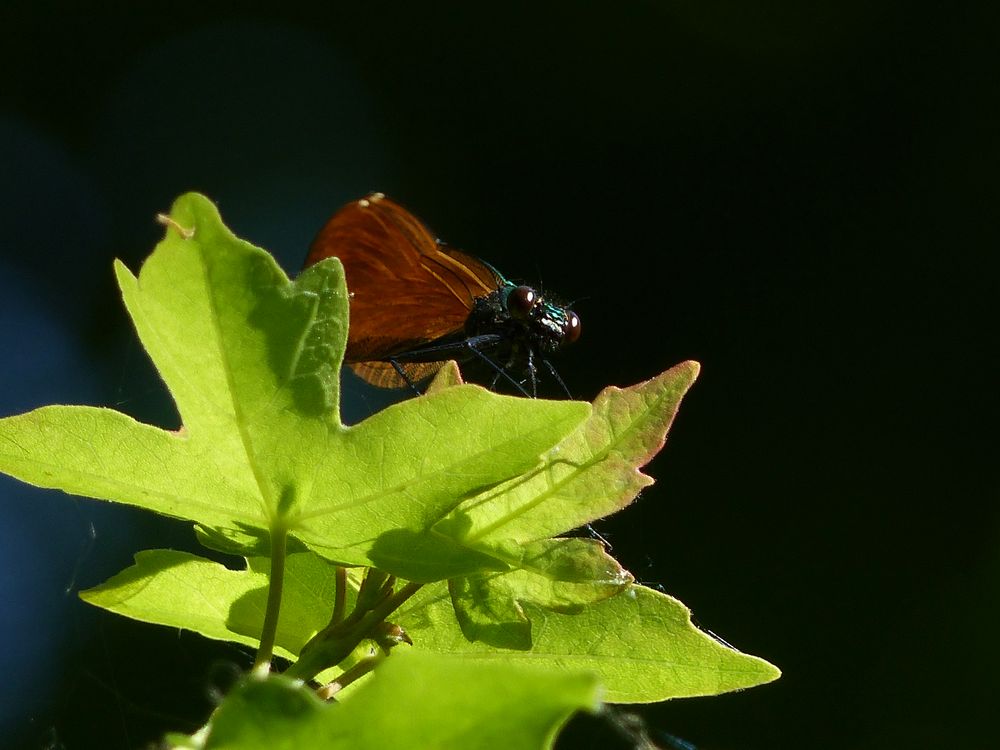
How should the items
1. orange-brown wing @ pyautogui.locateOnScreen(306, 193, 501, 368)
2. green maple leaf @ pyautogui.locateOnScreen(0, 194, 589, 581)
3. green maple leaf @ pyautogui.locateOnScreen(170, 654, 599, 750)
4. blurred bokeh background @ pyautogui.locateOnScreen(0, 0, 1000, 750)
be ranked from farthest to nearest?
1. blurred bokeh background @ pyautogui.locateOnScreen(0, 0, 1000, 750)
2. orange-brown wing @ pyautogui.locateOnScreen(306, 193, 501, 368)
3. green maple leaf @ pyautogui.locateOnScreen(0, 194, 589, 581)
4. green maple leaf @ pyautogui.locateOnScreen(170, 654, 599, 750)

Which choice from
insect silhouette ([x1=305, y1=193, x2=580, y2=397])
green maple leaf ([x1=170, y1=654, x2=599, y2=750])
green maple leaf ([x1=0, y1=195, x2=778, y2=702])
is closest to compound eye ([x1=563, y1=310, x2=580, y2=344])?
insect silhouette ([x1=305, y1=193, x2=580, y2=397])

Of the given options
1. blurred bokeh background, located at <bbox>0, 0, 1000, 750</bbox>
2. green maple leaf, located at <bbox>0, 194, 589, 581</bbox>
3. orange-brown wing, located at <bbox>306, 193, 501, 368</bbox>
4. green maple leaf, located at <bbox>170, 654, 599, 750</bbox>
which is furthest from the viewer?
blurred bokeh background, located at <bbox>0, 0, 1000, 750</bbox>

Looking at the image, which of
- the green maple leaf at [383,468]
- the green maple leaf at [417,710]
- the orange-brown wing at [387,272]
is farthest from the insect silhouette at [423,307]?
the green maple leaf at [417,710]

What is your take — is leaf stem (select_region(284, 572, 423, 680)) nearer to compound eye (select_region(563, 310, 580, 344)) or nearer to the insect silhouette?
the insect silhouette

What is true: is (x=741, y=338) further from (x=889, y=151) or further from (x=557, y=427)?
(x=557, y=427)

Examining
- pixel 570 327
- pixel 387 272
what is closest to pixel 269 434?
→ pixel 387 272

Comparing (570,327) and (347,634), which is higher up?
(570,327)

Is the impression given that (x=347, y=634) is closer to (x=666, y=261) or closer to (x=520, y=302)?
(x=520, y=302)

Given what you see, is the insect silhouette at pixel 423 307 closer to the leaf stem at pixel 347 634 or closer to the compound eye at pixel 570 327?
the compound eye at pixel 570 327
